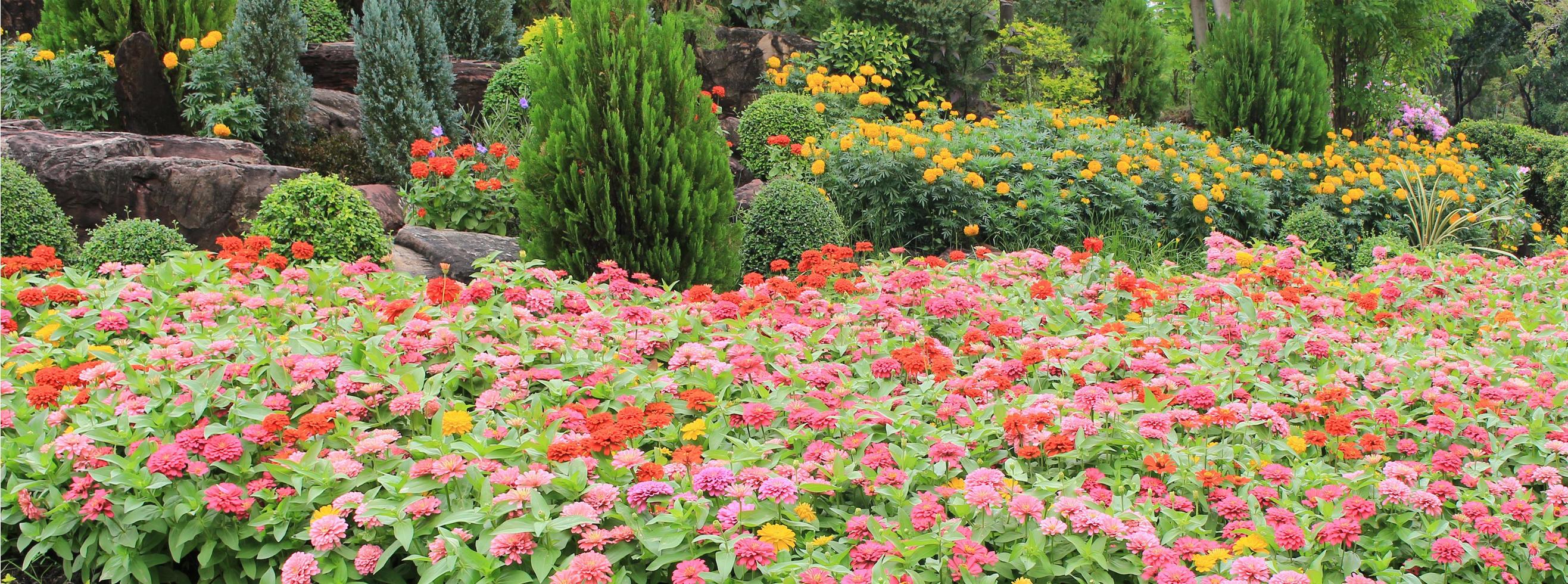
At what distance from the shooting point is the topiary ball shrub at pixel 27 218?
5996mm

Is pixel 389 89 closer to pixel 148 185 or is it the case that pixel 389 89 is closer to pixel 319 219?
pixel 148 185

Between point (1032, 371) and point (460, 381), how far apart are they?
1855 millimetres

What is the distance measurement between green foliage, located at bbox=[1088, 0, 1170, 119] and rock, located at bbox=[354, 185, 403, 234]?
959cm

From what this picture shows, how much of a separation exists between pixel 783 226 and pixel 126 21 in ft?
19.2

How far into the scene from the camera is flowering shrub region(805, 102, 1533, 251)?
8086 millimetres

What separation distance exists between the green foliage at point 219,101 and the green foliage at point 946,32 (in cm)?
631

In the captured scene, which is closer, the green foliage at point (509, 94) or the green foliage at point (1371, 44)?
the green foliage at point (509, 94)

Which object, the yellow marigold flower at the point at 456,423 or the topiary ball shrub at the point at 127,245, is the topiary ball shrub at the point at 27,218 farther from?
the yellow marigold flower at the point at 456,423

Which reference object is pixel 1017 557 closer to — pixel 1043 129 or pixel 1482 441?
pixel 1482 441

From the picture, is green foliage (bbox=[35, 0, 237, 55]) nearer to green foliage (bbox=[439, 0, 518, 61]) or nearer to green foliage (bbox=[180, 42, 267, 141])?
green foliage (bbox=[180, 42, 267, 141])

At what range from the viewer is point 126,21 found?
8.73m

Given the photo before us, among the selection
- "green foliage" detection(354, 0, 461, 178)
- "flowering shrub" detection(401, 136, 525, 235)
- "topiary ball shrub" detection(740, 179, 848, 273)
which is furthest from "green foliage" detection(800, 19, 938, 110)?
"flowering shrub" detection(401, 136, 525, 235)

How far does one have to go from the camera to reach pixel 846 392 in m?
3.20

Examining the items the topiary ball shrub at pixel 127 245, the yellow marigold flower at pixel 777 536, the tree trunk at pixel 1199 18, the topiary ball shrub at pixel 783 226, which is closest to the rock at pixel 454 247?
the topiary ball shrub at pixel 127 245
